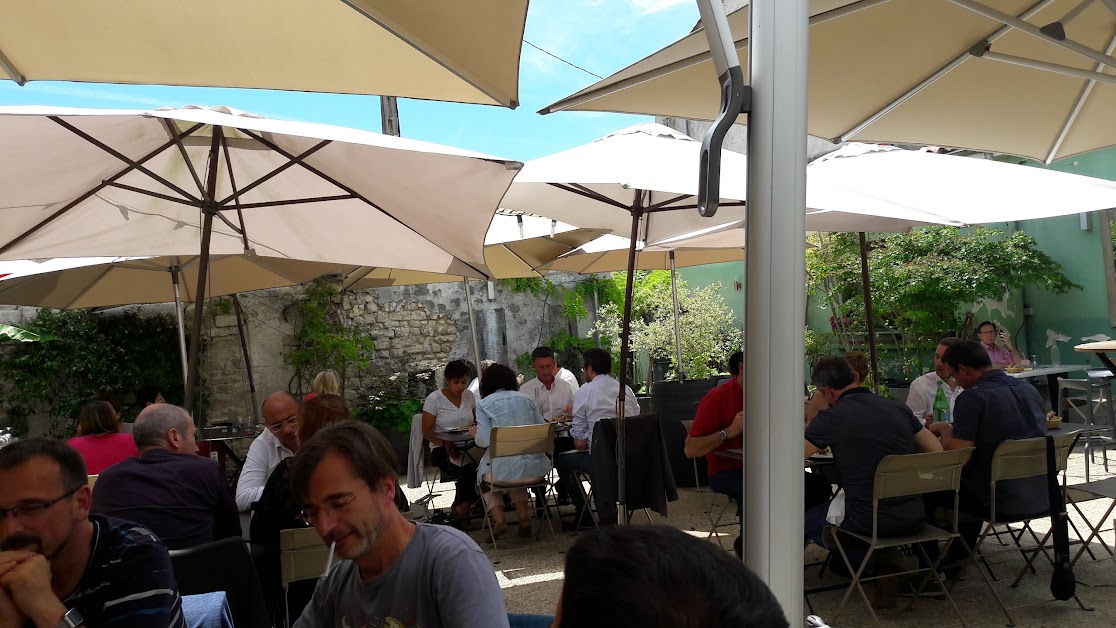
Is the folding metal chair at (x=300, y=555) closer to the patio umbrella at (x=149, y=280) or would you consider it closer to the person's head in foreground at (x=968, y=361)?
the person's head in foreground at (x=968, y=361)

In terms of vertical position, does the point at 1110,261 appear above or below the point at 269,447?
above

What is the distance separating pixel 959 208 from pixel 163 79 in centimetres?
456

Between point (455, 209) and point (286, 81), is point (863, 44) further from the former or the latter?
point (286, 81)

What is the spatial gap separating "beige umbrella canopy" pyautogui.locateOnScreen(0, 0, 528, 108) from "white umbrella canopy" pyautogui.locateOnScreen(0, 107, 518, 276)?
7.9 inches

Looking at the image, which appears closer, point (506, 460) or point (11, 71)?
point (11, 71)

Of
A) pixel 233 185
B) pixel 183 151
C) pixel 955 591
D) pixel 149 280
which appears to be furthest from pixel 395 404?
pixel 955 591

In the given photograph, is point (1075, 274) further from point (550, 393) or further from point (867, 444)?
point (867, 444)

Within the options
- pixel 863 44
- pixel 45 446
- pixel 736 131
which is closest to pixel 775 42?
pixel 45 446

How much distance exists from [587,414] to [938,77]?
3823 mm

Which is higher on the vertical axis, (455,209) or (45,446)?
(455,209)

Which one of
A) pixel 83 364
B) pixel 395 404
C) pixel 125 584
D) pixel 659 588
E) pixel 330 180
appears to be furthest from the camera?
pixel 395 404

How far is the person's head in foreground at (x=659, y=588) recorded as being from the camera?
0.89 metres

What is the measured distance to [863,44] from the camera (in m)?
4.00

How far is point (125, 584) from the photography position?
2.08m
